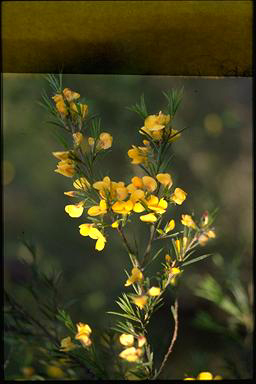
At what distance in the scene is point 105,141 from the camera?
56 cm

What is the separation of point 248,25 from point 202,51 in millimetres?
61

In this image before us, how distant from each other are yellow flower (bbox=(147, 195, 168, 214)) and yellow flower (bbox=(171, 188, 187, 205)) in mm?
16

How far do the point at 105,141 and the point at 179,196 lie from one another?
0.34ft

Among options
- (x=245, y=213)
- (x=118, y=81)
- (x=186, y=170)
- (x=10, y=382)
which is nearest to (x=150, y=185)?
(x=10, y=382)

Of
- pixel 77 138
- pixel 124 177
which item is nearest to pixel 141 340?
pixel 77 138

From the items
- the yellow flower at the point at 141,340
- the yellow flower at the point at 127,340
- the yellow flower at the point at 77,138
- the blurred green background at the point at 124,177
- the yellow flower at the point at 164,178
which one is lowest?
the blurred green background at the point at 124,177

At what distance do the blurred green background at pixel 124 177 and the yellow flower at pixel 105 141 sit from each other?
102cm

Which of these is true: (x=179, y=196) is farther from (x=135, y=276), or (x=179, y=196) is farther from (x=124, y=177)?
(x=124, y=177)

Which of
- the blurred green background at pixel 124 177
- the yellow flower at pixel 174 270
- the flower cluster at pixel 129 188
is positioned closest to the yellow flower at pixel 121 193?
the flower cluster at pixel 129 188

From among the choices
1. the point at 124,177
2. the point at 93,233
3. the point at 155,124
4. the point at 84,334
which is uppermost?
the point at 155,124

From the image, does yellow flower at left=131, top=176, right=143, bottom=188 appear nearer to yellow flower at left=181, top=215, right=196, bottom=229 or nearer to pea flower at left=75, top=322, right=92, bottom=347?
yellow flower at left=181, top=215, right=196, bottom=229

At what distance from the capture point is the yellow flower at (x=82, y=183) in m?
0.56

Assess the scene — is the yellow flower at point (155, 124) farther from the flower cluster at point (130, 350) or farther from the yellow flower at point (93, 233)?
the flower cluster at point (130, 350)

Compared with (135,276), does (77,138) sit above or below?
above
